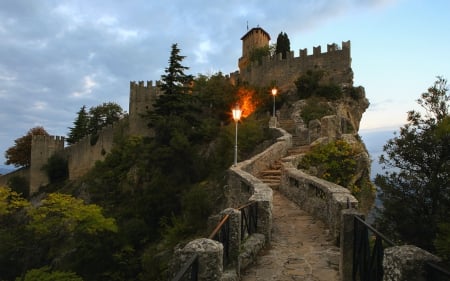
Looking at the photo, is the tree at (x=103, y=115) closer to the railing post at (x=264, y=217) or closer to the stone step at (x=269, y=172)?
the stone step at (x=269, y=172)

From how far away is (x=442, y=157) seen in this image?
6.75 m

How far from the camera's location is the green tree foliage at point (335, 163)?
15945 mm

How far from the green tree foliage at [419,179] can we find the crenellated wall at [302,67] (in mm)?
27687

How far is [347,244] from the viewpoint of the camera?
6020 millimetres

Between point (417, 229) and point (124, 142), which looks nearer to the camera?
point (417, 229)

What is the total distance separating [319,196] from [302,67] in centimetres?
2903

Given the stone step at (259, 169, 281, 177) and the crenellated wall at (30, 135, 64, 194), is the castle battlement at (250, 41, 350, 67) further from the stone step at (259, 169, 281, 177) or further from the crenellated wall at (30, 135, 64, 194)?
the crenellated wall at (30, 135, 64, 194)

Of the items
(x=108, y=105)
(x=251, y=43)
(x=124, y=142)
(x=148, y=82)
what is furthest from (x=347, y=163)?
(x=108, y=105)

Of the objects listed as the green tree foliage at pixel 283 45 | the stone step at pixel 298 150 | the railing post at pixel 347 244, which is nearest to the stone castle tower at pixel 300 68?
the green tree foliage at pixel 283 45

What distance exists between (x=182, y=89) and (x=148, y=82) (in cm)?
1100

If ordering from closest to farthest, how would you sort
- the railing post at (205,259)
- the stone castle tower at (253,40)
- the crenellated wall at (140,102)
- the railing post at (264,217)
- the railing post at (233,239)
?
1. the railing post at (205,259)
2. the railing post at (233,239)
3. the railing post at (264,217)
4. the crenellated wall at (140,102)
5. the stone castle tower at (253,40)

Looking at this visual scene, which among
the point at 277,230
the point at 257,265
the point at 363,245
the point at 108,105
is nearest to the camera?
the point at 363,245

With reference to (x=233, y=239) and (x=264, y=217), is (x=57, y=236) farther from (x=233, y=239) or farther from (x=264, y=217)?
(x=233, y=239)

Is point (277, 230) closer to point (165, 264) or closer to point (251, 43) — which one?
point (165, 264)
